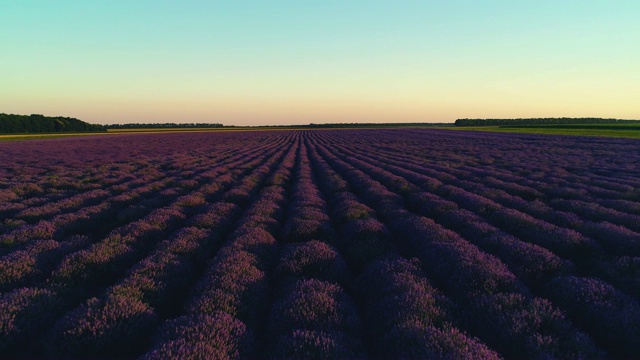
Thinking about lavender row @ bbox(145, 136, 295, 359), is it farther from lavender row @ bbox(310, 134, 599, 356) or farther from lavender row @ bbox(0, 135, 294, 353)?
lavender row @ bbox(310, 134, 599, 356)

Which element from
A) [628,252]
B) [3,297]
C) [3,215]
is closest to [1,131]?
[3,215]

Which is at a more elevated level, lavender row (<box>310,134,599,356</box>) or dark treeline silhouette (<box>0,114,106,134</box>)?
dark treeline silhouette (<box>0,114,106,134</box>)

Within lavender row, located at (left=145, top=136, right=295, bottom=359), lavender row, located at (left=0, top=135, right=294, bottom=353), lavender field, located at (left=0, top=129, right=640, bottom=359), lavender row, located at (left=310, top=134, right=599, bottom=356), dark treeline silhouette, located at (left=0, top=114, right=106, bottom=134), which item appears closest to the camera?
lavender row, located at (left=145, top=136, right=295, bottom=359)

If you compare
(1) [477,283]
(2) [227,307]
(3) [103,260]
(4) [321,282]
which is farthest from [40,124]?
(1) [477,283]

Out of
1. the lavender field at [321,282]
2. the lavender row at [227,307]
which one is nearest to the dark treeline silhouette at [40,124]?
the lavender field at [321,282]

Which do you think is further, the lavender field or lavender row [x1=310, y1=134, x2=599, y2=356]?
the lavender field

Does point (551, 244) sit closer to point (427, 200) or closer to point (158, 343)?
point (427, 200)

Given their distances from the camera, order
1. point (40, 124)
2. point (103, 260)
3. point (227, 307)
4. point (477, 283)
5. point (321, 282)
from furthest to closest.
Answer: point (40, 124)
point (103, 260)
point (321, 282)
point (477, 283)
point (227, 307)

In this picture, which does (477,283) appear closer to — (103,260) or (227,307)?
(227,307)

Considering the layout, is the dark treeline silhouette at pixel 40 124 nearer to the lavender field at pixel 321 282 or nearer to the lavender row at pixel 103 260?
the lavender field at pixel 321 282

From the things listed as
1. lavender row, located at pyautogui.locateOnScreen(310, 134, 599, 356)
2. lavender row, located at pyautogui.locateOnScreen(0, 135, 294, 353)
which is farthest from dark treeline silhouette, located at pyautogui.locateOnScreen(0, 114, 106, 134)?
lavender row, located at pyautogui.locateOnScreen(310, 134, 599, 356)
